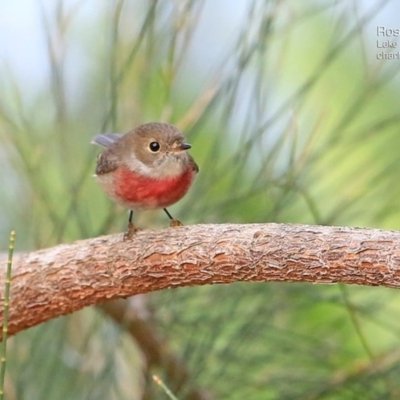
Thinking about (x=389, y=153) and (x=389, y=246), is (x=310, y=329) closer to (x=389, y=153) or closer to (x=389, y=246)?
(x=389, y=153)

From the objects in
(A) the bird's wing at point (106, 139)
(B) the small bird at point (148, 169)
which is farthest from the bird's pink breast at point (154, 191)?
(A) the bird's wing at point (106, 139)

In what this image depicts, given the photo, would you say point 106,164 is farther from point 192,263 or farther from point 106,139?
point 192,263

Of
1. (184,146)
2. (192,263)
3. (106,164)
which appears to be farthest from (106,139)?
(192,263)

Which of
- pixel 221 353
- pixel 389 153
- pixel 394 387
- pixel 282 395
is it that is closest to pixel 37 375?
pixel 221 353

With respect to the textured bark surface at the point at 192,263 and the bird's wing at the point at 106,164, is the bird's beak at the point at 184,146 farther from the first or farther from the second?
the textured bark surface at the point at 192,263

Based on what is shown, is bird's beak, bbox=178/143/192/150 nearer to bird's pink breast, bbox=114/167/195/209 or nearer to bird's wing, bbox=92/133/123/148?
bird's pink breast, bbox=114/167/195/209
